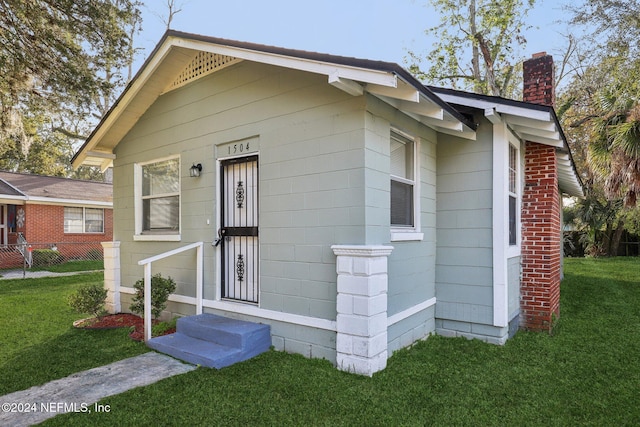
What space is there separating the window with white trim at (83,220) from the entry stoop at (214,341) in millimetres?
13779

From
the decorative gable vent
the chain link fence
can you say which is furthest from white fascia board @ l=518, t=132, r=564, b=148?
the chain link fence

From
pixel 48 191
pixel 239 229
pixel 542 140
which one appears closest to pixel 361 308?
pixel 239 229

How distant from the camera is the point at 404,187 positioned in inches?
191

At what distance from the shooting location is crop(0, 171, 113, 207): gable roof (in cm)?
1402

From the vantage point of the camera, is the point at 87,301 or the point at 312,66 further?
the point at 87,301

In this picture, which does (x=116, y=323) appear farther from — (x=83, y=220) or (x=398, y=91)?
(x=83, y=220)

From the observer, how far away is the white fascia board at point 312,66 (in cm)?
350

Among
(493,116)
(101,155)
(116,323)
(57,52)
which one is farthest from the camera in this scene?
(57,52)

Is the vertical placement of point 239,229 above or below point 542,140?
below

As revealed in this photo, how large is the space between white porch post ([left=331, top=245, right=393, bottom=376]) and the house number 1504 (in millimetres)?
1930

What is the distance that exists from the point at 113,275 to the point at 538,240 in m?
6.97

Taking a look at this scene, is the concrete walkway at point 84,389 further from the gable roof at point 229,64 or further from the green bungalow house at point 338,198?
the gable roof at point 229,64

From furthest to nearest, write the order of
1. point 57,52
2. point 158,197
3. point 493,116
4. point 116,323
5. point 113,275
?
point 57,52
point 113,275
point 158,197
point 116,323
point 493,116

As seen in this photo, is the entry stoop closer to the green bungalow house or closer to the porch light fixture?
A: the green bungalow house
